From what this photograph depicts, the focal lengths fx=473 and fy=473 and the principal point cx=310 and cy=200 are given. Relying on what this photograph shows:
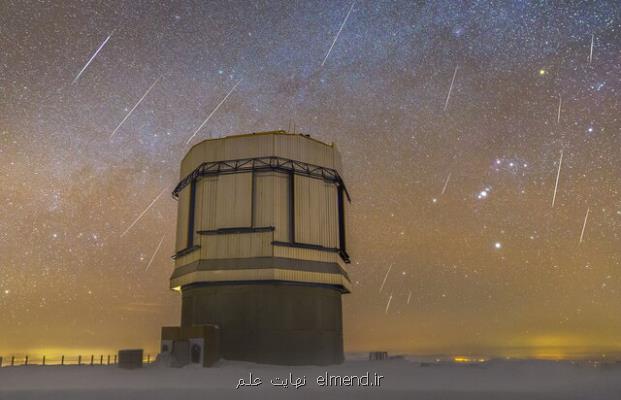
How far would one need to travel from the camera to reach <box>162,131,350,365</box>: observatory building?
97.7 ft

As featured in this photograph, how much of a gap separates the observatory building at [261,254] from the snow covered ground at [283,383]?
1771 millimetres

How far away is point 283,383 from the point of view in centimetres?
2308

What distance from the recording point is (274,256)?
30609 millimetres

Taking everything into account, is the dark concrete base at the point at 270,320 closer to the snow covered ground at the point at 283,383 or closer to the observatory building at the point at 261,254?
the observatory building at the point at 261,254

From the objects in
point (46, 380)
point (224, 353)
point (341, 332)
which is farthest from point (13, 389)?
point (341, 332)

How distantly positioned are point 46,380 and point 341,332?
61.9ft

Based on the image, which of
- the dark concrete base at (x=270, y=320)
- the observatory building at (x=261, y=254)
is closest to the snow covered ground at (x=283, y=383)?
the dark concrete base at (x=270, y=320)

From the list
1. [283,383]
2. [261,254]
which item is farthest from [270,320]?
[283,383]

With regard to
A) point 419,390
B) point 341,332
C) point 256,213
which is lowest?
point 419,390

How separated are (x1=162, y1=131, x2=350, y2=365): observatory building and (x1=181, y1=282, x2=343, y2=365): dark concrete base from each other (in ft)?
0.21

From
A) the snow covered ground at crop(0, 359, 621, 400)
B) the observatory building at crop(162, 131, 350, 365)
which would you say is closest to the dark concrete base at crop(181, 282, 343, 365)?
the observatory building at crop(162, 131, 350, 365)

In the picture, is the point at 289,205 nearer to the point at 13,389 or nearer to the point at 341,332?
the point at 341,332

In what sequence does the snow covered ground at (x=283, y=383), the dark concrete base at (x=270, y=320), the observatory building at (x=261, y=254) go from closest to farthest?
the snow covered ground at (x=283, y=383) < the dark concrete base at (x=270, y=320) < the observatory building at (x=261, y=254)

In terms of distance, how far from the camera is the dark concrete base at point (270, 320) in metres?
29.6
